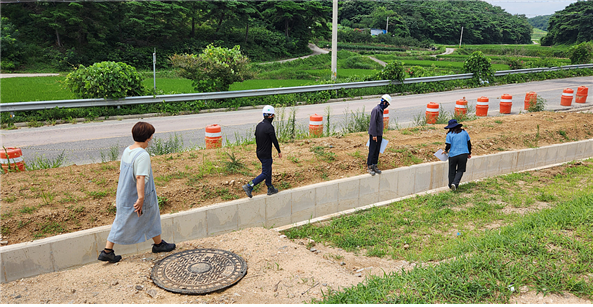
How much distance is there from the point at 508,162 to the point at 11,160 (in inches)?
453

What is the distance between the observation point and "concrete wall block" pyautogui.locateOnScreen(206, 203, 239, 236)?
22.1ft

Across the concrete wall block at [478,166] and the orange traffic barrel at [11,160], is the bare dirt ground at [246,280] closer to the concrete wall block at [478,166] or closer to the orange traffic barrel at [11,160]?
the orange traffic barrel at [11,160]

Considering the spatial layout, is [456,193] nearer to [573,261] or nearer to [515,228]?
[515,228]

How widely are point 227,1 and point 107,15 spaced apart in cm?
Answer: 1499

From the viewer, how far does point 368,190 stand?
8.62 metres

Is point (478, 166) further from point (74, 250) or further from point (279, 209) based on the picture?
point (74, 250)

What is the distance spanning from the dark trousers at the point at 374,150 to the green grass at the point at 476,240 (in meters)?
1.05

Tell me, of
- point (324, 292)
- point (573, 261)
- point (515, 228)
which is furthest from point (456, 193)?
point (324, 292)

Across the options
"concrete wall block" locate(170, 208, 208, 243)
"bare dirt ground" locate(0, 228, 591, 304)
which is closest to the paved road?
"concrete wall block" locate(170, 208, 208, 243)

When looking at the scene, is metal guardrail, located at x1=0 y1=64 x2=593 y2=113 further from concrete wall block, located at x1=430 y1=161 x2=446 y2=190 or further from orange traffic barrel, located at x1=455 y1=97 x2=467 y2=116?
concrete wall block, located at x1=430 y1=161 x2=446 y2=190

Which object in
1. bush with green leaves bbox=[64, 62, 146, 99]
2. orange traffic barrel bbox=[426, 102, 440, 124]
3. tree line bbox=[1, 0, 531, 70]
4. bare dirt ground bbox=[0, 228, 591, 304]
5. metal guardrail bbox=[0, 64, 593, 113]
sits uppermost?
tree line bbox=[1, 0, 531, 70]

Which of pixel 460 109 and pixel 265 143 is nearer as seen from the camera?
pixel 265 143

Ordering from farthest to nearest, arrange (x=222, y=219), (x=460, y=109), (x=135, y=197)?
1. (x=460, y=109)
2. (x=222, y=219)
3. (x=135, y=197)

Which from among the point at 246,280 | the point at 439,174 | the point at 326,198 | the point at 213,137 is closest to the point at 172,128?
the point at 213,137
